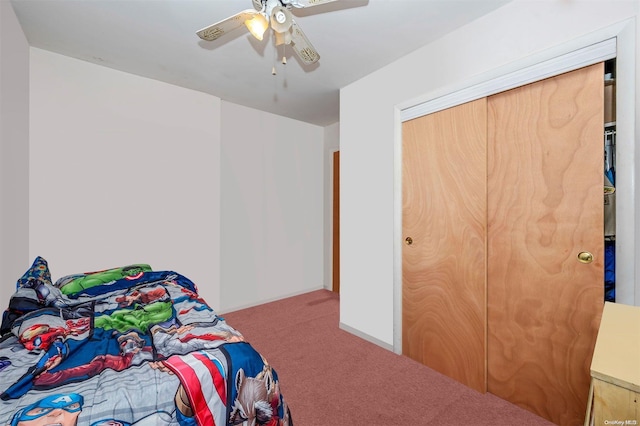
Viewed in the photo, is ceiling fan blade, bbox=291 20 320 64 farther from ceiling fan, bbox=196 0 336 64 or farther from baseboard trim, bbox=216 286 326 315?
baseboard trim, bbox=216 286 326 315

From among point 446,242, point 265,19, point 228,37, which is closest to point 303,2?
point 265,19

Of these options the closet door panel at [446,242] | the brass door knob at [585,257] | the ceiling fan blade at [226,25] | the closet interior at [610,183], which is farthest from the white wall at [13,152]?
the closet interior at [610,183]

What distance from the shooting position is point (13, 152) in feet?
6.39

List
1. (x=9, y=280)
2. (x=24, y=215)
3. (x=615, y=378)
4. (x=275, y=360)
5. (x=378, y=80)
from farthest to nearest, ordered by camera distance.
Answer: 1. (x=378, y=80)
2. (x=275, y=360)
3. (x=24, y=215)
4. (x=9, y=280)
5. (x=615, y=378)

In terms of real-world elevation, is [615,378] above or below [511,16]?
below

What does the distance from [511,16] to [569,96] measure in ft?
2.13

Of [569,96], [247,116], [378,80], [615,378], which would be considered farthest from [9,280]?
[569,96]

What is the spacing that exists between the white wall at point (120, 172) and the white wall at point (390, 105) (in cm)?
162

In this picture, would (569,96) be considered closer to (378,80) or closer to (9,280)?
(378,80)

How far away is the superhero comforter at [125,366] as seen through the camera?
0.94 meters

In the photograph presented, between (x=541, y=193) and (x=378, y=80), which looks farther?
(x=378, y=80)

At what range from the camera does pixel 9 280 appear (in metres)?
1.88

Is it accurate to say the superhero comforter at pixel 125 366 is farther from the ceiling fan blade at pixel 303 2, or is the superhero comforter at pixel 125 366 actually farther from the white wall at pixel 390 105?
the ceiling fan blade at pixel 303 2

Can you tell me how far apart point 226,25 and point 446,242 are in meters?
2.04
